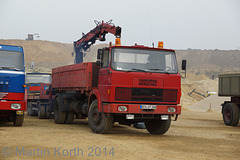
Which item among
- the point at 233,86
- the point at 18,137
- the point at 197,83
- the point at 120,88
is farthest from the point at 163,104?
the point at 197,83

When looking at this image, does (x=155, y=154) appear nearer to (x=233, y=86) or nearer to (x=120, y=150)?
(x=120, y=150)

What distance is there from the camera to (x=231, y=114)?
18.5 m

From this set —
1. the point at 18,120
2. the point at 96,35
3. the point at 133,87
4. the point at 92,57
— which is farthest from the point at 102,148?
the point at 92,57

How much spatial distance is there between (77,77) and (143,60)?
354cm

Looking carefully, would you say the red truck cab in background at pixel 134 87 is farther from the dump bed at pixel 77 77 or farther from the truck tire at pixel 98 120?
the dump bed at pixel 77 77

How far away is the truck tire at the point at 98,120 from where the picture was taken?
1218 centimetres

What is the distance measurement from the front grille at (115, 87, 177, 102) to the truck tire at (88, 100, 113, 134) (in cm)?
87

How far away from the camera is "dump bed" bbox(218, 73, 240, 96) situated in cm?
1838

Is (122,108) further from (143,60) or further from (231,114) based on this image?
(231,114)

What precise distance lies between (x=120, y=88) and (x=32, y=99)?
11037 millimetres

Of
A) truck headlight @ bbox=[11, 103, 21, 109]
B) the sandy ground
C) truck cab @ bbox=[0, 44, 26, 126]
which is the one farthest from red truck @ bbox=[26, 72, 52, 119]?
the sandy ground

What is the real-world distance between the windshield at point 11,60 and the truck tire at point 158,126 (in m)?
5.02

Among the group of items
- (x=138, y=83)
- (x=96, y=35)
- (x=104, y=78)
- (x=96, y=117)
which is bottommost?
(x=96, y=117)

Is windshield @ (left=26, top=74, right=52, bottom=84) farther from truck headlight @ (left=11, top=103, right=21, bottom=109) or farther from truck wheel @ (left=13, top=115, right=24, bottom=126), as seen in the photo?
truck headlight @ (left=11, top=103, right=21, bottom=109)
